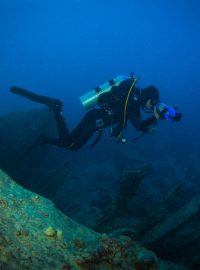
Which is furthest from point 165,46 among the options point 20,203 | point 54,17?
point 20,203

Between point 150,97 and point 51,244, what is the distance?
14.2 ft

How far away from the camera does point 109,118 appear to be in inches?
270

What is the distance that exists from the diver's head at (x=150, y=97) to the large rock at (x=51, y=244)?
3.77m

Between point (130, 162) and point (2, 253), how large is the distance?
10513mm

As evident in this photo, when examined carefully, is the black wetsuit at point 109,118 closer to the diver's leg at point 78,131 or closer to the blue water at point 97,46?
the diver's leg at point 78,131

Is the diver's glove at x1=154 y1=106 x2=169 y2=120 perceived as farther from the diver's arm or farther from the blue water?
the blue water

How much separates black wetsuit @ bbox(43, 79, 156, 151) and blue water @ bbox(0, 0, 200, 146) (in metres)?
9.77

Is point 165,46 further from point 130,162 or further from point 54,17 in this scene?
point 130,162

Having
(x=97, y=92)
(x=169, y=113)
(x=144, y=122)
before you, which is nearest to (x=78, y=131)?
(x=97, y=92)

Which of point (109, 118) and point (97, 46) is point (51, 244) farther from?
point (97, 46)

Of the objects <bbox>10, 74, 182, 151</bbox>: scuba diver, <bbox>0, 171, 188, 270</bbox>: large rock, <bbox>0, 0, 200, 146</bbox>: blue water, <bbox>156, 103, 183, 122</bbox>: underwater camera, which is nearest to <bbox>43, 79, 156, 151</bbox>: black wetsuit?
<bbox>10, 74, 182, 151</bbox>: scuba diver

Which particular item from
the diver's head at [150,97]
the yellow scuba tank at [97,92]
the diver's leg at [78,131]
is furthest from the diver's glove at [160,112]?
the diver's leg at [78,131]

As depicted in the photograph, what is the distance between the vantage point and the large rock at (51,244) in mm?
2131

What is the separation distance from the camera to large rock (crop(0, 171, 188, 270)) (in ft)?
6.99
